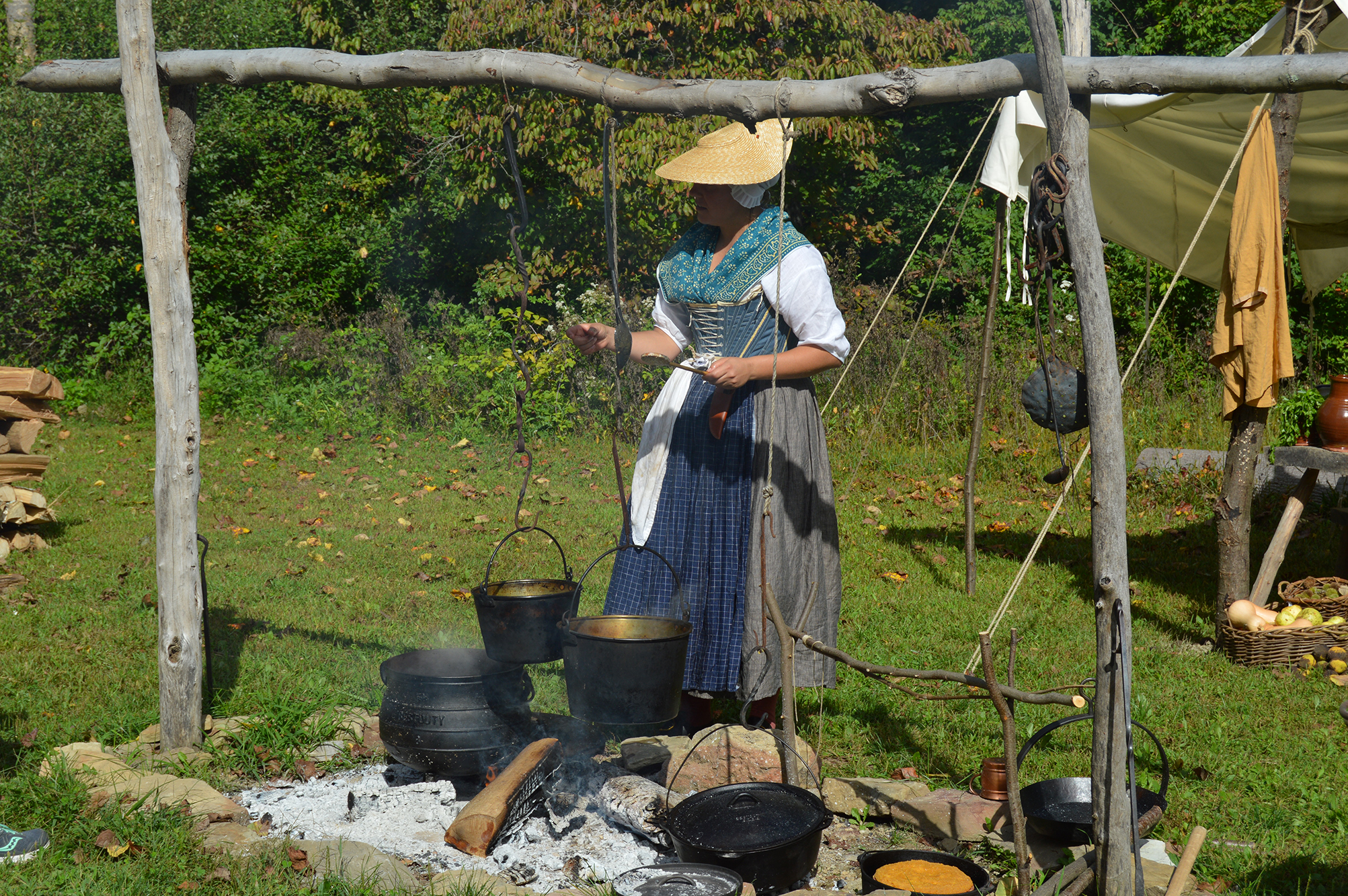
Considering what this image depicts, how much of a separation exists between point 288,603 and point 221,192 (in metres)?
9.61

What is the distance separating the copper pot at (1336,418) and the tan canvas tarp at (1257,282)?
603 millimetres

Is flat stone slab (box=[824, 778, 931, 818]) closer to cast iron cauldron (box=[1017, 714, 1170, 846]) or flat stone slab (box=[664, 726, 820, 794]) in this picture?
flat stone slab (box=[664, 726, 820, 794])

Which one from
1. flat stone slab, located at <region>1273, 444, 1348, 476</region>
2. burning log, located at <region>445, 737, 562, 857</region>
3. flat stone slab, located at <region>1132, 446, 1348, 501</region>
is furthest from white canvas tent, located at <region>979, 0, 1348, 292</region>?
burning log, located at <region>445, 737, 562, 857</region>

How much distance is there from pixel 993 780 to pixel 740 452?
4.37 feet

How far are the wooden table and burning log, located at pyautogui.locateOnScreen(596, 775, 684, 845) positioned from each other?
321 cm

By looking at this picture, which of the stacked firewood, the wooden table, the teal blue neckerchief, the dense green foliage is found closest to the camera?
the teal blue neckerchief

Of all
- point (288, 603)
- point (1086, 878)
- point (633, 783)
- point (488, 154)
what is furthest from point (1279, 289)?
point (488, 154)

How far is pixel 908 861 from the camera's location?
2.74 meters

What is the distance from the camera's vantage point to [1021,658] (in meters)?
4.64

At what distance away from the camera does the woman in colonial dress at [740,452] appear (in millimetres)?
3332

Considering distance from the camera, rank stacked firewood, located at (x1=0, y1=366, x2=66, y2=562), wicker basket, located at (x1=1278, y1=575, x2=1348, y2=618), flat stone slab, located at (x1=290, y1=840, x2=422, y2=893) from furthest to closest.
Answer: stacked firewood, located at (x1=0, y1=366, x2=66, y2=562) < wicker basket, located at (x1=1278, y1=575, x2=1348, y2=618) < flat stone slab, located at (x1=290, y1=840, x2=422, y2=893)

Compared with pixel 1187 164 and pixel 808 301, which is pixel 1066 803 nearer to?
pixel 808 301

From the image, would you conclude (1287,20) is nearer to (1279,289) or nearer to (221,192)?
(1279,289)

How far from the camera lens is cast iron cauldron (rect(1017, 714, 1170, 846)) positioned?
280cm
